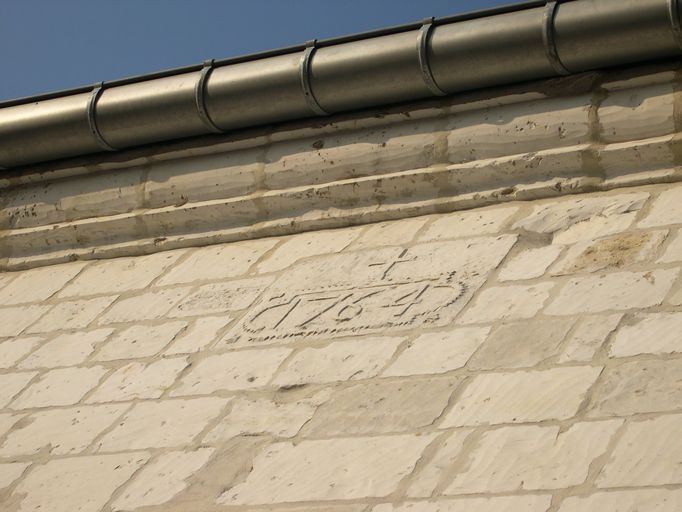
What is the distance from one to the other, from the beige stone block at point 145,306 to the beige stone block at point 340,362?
829 millimetres

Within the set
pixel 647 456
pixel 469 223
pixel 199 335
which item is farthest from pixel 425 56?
pixel 647 456

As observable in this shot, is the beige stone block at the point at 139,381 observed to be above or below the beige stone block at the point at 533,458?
above

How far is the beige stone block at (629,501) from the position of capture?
8.48 ft

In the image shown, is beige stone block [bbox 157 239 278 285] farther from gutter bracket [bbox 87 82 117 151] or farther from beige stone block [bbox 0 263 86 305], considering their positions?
gutter bracket [bbox 87 82 117 151]

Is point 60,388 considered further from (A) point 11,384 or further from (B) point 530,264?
(B) point 530,264

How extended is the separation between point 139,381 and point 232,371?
0.35m

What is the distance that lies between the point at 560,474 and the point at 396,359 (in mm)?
864

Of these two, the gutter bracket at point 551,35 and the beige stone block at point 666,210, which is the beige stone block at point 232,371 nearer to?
the beige stone block at point 666,210

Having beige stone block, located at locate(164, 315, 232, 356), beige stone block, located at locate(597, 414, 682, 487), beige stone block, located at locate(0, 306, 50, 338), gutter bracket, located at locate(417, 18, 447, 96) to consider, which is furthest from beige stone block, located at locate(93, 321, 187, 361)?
beige stone block, located at locate(597, 414, 682, 487)

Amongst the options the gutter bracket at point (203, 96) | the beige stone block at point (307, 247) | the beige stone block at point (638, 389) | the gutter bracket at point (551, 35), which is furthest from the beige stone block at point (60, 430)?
the gutter bracket at point (551, 35)

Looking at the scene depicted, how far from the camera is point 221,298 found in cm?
436

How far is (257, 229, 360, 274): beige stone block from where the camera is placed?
4453mm

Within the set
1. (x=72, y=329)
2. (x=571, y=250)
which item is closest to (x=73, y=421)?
(x=72, y=329)

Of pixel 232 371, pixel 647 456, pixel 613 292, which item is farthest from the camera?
pixel 232 371
